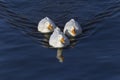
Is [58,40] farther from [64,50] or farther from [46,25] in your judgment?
[46,25]

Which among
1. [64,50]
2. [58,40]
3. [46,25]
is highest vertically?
[46,25]

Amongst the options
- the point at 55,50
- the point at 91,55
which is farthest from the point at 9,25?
the point at 91,55

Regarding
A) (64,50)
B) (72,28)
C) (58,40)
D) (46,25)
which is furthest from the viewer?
(46,25)

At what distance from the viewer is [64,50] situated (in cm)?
3347

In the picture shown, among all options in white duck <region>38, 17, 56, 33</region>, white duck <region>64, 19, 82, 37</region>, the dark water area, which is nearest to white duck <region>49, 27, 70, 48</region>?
the dark water area

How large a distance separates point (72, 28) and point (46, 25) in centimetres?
219

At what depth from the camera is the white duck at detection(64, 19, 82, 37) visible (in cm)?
3469

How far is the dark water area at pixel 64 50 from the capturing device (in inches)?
1198

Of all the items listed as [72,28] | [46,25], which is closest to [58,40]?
[72,28]

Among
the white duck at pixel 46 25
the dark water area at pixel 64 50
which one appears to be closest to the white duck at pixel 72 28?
the dark water area at pixel 64 50

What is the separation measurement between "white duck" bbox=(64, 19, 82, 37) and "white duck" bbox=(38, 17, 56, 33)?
3.75 feet

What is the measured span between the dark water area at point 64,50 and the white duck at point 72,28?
51 centimetres

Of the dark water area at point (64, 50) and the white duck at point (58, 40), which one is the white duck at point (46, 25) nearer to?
the dark water area at point (64, 50)

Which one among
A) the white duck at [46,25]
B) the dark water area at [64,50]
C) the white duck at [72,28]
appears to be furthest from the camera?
the white duck at [46,25]
